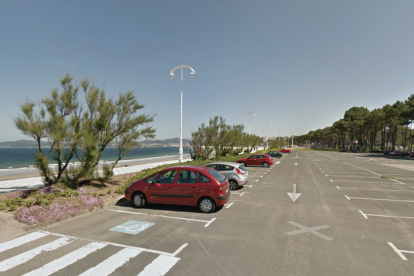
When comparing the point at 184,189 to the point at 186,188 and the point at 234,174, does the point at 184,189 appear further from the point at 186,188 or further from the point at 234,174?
the point at 234,174

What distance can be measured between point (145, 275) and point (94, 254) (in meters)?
1.56

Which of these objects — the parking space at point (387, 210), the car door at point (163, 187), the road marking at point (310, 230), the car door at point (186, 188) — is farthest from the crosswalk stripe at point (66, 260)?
the parking space at point (387, 210)

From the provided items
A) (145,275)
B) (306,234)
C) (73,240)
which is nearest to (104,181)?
(73,240)

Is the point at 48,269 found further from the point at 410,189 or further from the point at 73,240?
the point at 410,189

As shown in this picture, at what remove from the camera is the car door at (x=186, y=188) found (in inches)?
295

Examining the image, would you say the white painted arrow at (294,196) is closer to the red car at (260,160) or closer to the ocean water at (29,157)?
the ocean water at (29,157)

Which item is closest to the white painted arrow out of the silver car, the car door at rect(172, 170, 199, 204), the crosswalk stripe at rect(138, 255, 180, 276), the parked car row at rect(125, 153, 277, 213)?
the silver car

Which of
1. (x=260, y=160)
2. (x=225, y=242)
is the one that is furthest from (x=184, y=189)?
(x=260, y=160)

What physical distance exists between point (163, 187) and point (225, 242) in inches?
A: 133

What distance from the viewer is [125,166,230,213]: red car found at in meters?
7.39

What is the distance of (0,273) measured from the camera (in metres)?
3.89

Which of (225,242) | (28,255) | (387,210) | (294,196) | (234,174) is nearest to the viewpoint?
(28,255)

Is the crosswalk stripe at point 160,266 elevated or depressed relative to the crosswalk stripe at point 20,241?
elevated

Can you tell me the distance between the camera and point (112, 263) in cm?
422
